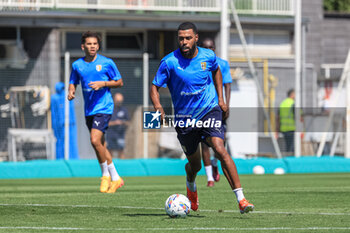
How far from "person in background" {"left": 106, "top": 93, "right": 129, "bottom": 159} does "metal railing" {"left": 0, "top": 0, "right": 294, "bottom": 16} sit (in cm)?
573

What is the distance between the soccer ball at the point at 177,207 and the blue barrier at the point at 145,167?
10.3m

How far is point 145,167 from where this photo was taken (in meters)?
18.8

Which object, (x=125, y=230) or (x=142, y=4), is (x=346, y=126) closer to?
(x=142, y=4)

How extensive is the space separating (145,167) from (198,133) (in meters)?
10.4

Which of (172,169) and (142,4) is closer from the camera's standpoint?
(172,169)

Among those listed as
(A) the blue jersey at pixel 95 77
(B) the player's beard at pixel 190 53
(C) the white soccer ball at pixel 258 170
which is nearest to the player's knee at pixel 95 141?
(A) the blue jersey at pixel 95 77

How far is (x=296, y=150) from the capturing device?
20.0 m

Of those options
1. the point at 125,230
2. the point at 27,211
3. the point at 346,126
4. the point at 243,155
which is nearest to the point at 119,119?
the point at 243,155

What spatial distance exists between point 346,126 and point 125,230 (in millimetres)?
14640

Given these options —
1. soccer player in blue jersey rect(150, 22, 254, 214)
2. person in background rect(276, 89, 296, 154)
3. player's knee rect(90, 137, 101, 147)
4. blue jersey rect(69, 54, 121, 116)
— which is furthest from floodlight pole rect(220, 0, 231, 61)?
soccer player in blue jersey rect(150, 22, 254, 214)

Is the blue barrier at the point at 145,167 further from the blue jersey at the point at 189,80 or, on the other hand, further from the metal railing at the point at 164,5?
the blue jersey at the point at 189,80

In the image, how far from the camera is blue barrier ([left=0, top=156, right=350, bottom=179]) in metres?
17.9

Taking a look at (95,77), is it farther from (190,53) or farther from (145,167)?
(145,167)

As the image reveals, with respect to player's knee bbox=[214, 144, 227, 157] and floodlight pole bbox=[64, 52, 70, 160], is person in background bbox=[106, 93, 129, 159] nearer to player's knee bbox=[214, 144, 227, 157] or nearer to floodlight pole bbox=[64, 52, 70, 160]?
floodlight pole bbox=[64, 52, 70, 160]
